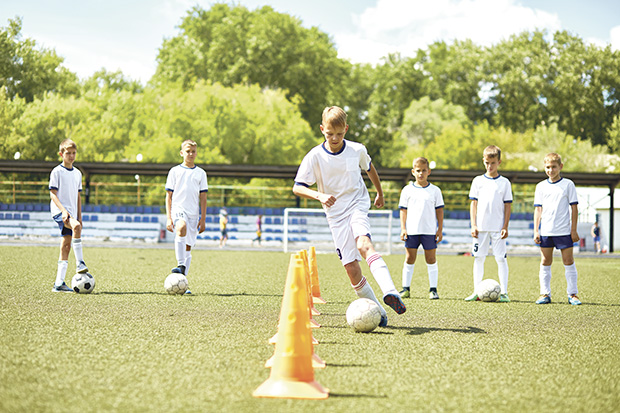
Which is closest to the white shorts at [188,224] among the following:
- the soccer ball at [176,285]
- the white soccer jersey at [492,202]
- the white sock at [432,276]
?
the soccer ball at [176,285]

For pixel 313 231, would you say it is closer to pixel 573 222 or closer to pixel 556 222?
pixel 556 222

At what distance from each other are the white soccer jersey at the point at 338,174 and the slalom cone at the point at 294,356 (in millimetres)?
1830

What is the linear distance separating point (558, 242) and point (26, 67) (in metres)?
53.5

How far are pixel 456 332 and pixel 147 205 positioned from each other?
97.6 ft

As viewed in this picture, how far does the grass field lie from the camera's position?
132 inches

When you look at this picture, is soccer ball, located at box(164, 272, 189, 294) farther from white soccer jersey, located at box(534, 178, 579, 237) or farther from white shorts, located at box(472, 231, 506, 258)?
white soccer jersey, located at box(534, 178, 579, 237)

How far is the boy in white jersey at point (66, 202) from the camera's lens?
327 inches

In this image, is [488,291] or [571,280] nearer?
[488,291]

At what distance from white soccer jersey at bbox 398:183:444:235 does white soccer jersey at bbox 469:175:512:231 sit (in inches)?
22.5

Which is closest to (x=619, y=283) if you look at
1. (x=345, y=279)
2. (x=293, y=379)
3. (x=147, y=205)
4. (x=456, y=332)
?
(x=345, y=279)

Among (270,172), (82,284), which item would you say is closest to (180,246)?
(82,284)

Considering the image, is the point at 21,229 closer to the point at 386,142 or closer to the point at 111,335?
the point at 111,335

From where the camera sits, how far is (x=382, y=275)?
5.37 meters

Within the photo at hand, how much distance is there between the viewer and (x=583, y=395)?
11.7ft
